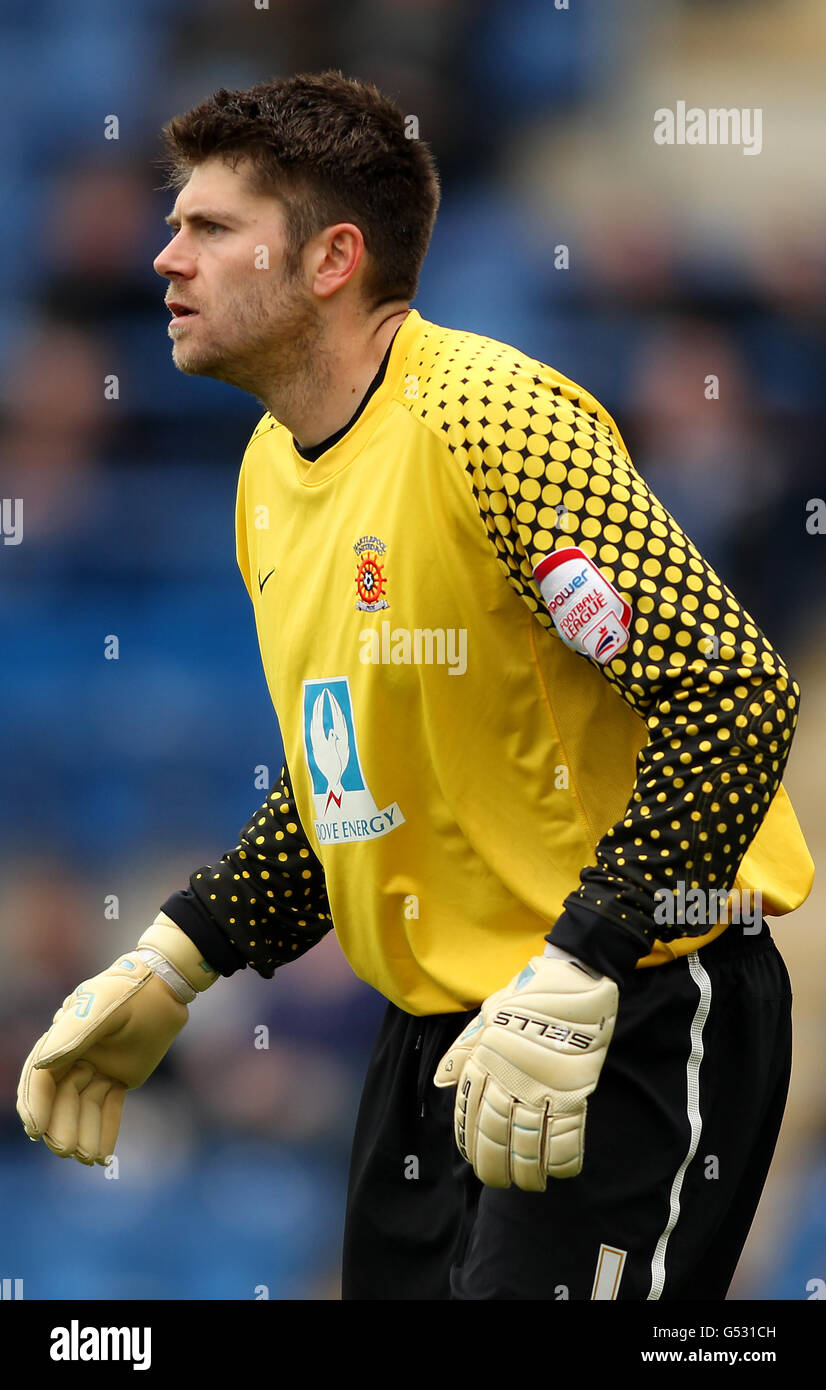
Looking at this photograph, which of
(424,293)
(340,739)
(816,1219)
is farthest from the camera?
(424,293)

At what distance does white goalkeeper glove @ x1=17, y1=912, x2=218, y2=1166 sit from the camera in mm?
1996

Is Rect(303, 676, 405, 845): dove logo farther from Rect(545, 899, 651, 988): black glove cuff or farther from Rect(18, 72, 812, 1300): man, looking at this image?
Rect(545, 899, 651, 988): black glove cuff

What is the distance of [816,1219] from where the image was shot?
2.89m

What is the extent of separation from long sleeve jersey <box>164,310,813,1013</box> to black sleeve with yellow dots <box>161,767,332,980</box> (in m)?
0.14

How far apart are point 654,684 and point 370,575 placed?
1.21 ft

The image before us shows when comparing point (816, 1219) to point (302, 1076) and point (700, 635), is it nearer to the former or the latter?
point (302, 1076)

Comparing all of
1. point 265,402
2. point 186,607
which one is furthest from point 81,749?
point 265,402

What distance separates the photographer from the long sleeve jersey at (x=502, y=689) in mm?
1480

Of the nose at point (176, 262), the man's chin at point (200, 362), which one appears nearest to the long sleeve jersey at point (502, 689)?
the man's chin at point (200, 362)

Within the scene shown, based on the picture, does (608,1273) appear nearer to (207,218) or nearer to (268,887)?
(268,887)

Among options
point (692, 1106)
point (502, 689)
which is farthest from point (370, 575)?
point (692, 1106)

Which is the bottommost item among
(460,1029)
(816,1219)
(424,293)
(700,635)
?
(816,1219)

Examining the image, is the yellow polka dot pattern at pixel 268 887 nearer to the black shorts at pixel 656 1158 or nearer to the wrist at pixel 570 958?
the black shorts at pixel 656 1158

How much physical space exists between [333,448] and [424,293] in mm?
1349
